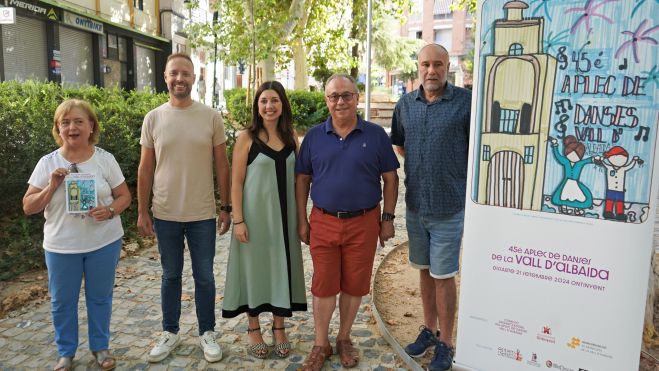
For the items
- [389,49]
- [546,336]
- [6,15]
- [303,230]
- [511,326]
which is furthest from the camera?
[389,49]

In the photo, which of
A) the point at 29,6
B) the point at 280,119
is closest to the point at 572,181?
the point at 280,119

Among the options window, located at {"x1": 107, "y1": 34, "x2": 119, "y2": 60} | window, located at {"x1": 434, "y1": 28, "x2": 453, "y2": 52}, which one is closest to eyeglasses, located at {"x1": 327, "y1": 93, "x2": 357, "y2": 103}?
window, located at {"x1": 107, "y1": 34, "x2": 119, "y2": 60}

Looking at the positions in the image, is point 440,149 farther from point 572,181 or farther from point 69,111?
point 69,111

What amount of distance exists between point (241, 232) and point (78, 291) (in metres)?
1.11

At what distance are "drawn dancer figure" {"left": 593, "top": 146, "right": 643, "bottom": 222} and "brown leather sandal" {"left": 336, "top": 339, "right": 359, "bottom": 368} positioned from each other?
1930 mm

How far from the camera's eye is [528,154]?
9.18ft

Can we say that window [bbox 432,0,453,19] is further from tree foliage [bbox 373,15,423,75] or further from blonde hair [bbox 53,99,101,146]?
blonde hair [bbox 53,99,101,146]

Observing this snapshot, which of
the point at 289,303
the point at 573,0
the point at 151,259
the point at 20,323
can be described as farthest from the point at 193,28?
the point at 573,0

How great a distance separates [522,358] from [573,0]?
6.23 ft

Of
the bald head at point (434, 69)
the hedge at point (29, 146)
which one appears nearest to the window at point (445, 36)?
the hedge at point (29, 146)

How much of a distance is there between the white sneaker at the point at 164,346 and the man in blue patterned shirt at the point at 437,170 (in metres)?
1.82

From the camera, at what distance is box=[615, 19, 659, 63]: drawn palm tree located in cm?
239

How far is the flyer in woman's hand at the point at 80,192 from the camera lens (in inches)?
127

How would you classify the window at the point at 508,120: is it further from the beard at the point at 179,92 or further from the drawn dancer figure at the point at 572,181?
the beard at the point at 179,92
